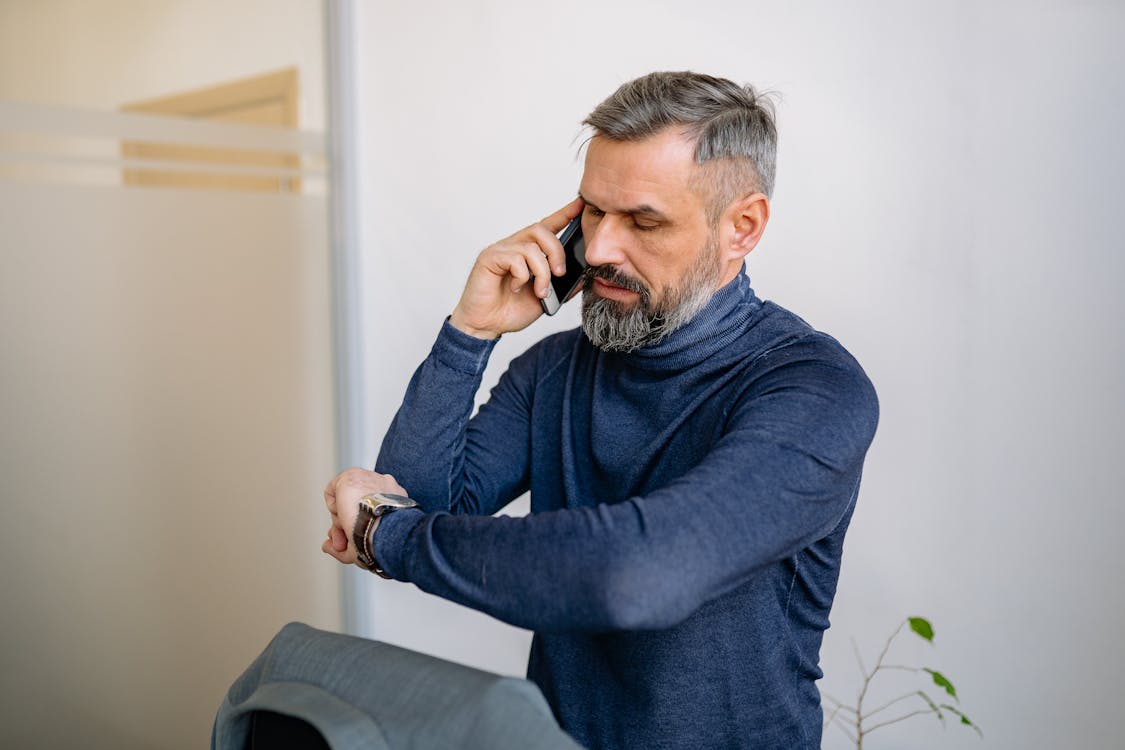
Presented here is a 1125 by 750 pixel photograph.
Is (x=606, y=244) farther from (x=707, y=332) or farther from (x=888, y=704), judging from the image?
(x=888, y=704)

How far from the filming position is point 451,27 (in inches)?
97.1

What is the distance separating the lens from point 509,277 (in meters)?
1.43

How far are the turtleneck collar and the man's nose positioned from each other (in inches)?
5.1

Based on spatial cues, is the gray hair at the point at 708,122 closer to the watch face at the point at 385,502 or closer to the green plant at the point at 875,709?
the watch face at the point at 385,502

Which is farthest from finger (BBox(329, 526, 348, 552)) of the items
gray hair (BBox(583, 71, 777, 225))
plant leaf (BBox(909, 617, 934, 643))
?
plant leaf (BBox(909, 617, 934, 643))

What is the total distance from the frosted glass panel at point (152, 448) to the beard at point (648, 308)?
1321 millimetres

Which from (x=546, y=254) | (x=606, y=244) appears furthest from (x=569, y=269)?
(x=606, y=244)

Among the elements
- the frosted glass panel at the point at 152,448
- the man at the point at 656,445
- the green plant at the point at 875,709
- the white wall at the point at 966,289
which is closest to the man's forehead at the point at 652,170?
the man at the point at 656,445

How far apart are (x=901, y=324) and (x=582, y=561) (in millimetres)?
1266

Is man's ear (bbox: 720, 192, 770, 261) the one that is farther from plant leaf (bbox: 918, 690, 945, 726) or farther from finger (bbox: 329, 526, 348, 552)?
plant leaf (bbox: 918, 690, 945, 726)

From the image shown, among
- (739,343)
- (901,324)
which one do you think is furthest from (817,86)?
(739,343)

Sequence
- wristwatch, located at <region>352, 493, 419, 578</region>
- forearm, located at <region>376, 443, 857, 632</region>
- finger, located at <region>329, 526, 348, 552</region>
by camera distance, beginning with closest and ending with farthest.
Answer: forearm, located at <region>376, 443, 857, 632</region> → wristwatch, located at <region>352, 493, 419, 578</region> → finger, located at <region>329, 526, 348, 552</region>

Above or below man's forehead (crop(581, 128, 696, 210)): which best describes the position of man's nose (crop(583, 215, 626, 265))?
below

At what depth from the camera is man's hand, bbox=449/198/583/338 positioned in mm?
1387
